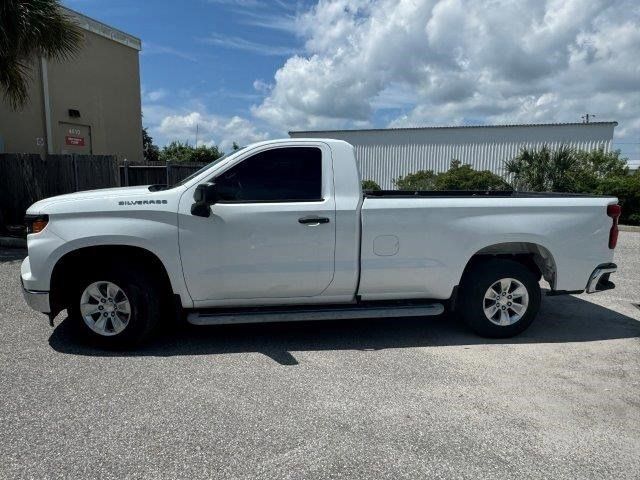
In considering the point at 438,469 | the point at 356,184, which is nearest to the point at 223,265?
the point at 356,184

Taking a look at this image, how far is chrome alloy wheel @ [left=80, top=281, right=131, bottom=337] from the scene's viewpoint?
462 cm

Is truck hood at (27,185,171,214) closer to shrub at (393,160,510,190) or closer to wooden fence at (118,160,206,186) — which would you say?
wooden fence at (118,160,206,186)

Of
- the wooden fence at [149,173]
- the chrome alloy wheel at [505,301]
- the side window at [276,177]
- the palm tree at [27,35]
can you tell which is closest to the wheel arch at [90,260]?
the side window at [276,177]

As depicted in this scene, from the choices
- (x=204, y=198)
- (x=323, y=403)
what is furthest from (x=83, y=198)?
(x=323, y=403)

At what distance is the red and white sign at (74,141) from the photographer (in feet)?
59.9

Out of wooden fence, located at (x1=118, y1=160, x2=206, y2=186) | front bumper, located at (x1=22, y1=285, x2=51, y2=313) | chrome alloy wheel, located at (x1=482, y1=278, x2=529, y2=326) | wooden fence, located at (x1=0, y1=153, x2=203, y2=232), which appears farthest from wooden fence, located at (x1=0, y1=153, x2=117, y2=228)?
chrome alloy wheel, located at (x1=482, y1=278, x2=529, y2=326)

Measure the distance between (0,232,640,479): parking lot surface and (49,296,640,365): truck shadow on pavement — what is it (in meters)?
0.03

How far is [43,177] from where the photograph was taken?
42.4 feet

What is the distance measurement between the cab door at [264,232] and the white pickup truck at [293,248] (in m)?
0.01

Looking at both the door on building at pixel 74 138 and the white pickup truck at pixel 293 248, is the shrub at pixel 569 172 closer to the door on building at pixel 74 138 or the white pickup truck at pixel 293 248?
the white pickup truck at pixel 293 248

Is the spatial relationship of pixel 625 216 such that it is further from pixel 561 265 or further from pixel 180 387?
pixel 180 387

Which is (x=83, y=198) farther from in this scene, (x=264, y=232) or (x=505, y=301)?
(x=505, y=301)

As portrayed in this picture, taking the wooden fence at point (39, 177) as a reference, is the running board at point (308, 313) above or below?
below

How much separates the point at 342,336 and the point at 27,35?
9.84m
